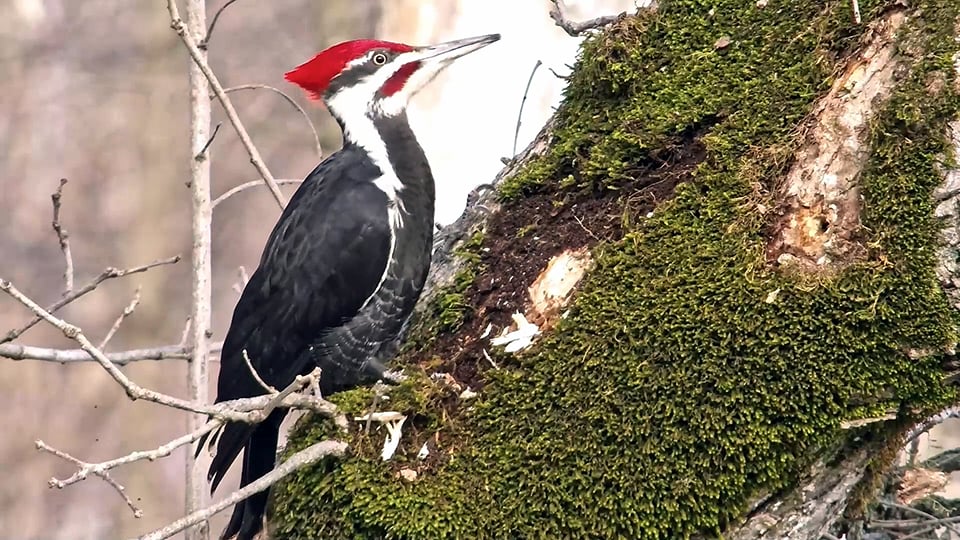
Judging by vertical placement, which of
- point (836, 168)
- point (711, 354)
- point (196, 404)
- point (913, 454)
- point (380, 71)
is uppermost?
point (380, 71)

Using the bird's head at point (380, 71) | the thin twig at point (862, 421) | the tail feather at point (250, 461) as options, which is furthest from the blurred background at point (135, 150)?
the thin twig at point (862, 421)

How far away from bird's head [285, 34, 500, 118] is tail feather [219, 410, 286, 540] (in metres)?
0.94

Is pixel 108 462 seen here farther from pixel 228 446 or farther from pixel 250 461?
pixel 250 461

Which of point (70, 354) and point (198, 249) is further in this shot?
point (70, 354)

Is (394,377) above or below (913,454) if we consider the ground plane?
above

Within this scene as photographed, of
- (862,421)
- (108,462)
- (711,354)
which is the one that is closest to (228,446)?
(108,462)

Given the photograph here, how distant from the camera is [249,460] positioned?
2738 millimetres

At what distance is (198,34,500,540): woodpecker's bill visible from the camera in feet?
8.90

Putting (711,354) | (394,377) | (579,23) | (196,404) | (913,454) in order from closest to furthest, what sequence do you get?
(196,404)
(711,354)
(394,377)
(579,23)
(913,454)

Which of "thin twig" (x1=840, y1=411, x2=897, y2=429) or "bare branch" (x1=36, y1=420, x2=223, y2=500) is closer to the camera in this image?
"bare branch" (x1=36, y1=420, x2=223, y2=500)

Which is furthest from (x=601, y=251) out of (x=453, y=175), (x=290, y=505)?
(x=453, y=175)

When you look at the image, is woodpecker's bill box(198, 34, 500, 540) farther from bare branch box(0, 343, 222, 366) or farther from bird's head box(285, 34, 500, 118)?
bare branch box(0, 343, 222, 366)

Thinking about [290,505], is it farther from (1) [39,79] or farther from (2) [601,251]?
(1) [39,79]

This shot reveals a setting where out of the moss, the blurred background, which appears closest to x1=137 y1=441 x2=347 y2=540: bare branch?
the moss
